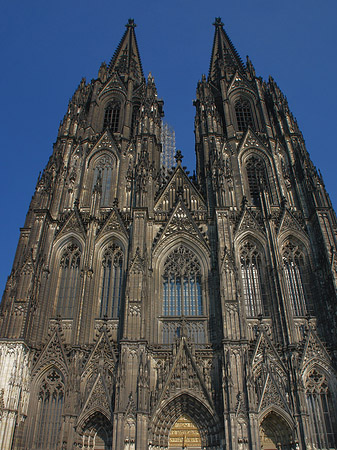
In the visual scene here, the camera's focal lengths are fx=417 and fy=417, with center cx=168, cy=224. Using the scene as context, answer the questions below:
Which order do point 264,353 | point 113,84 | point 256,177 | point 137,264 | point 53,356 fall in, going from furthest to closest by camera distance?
point 113,84, point 256,177, point 137,264, point 53,356, point 264,353

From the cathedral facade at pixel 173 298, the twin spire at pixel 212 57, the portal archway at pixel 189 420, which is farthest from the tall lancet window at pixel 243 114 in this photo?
the portal archway at pixel 189 420

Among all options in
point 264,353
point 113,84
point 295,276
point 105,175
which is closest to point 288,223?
point 295,276

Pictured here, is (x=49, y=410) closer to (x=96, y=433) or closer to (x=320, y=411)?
(x=96, y=433)

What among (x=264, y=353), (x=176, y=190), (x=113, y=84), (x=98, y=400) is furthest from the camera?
(x=113, y=84)

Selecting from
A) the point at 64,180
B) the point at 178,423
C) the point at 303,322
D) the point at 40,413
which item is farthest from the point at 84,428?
the point at 64,180

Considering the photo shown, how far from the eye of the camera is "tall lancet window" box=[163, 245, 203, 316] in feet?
75.3

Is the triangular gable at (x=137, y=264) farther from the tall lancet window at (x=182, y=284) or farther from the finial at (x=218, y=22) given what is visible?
the finial at (x=218, y=22)

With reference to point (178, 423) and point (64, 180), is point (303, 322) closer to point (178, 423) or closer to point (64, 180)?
point (178, 423)

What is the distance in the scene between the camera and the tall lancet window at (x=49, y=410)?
19141 mm

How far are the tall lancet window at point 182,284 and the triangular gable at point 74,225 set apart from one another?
5591 millimetres

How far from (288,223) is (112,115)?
1713cm

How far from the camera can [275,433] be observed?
1948 centimetres

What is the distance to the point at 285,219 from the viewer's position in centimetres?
2572

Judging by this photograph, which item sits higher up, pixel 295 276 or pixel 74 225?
pixel 74 225
